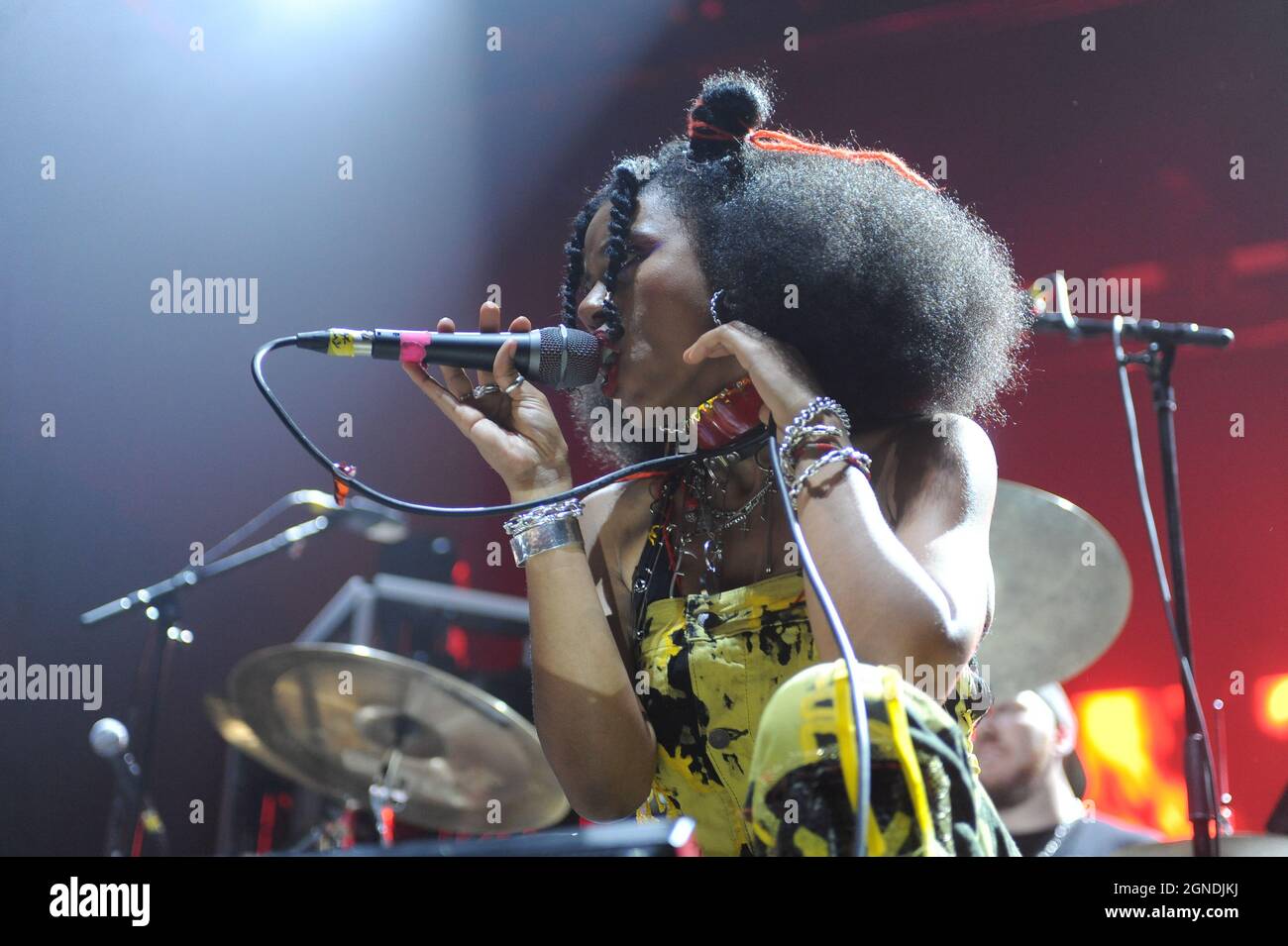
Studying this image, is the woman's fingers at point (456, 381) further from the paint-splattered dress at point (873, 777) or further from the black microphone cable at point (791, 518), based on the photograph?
the paint-splattered dress at point (873, 777)

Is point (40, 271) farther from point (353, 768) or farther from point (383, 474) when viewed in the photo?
point (353, 768)

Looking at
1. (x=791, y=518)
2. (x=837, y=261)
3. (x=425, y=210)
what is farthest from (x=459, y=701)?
(x=791, y=518)

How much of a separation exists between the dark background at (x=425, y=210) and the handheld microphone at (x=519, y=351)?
90 cm

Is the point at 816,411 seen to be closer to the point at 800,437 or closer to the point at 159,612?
the point at 800,437

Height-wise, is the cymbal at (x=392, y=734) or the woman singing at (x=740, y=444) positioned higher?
the woman singing at (x=740, y=444)

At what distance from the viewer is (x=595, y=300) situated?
1.50 metres

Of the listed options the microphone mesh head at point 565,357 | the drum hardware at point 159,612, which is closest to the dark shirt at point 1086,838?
the microphone mesh head at point 565,357

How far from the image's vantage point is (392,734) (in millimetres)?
2625

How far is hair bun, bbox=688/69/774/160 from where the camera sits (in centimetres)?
159

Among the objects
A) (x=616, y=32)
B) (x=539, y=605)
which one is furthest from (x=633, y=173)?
(x=616, y=32)

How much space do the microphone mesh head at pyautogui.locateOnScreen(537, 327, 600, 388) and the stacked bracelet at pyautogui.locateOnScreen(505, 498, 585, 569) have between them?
0.51 ft

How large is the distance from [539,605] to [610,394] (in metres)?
0.32

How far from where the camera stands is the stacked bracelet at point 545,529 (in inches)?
56.5

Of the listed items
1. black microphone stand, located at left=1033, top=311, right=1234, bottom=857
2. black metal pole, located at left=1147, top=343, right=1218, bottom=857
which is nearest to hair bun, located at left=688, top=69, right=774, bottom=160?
black microphone stand, located at left=1033, top=311, right=1234, bottom=857
